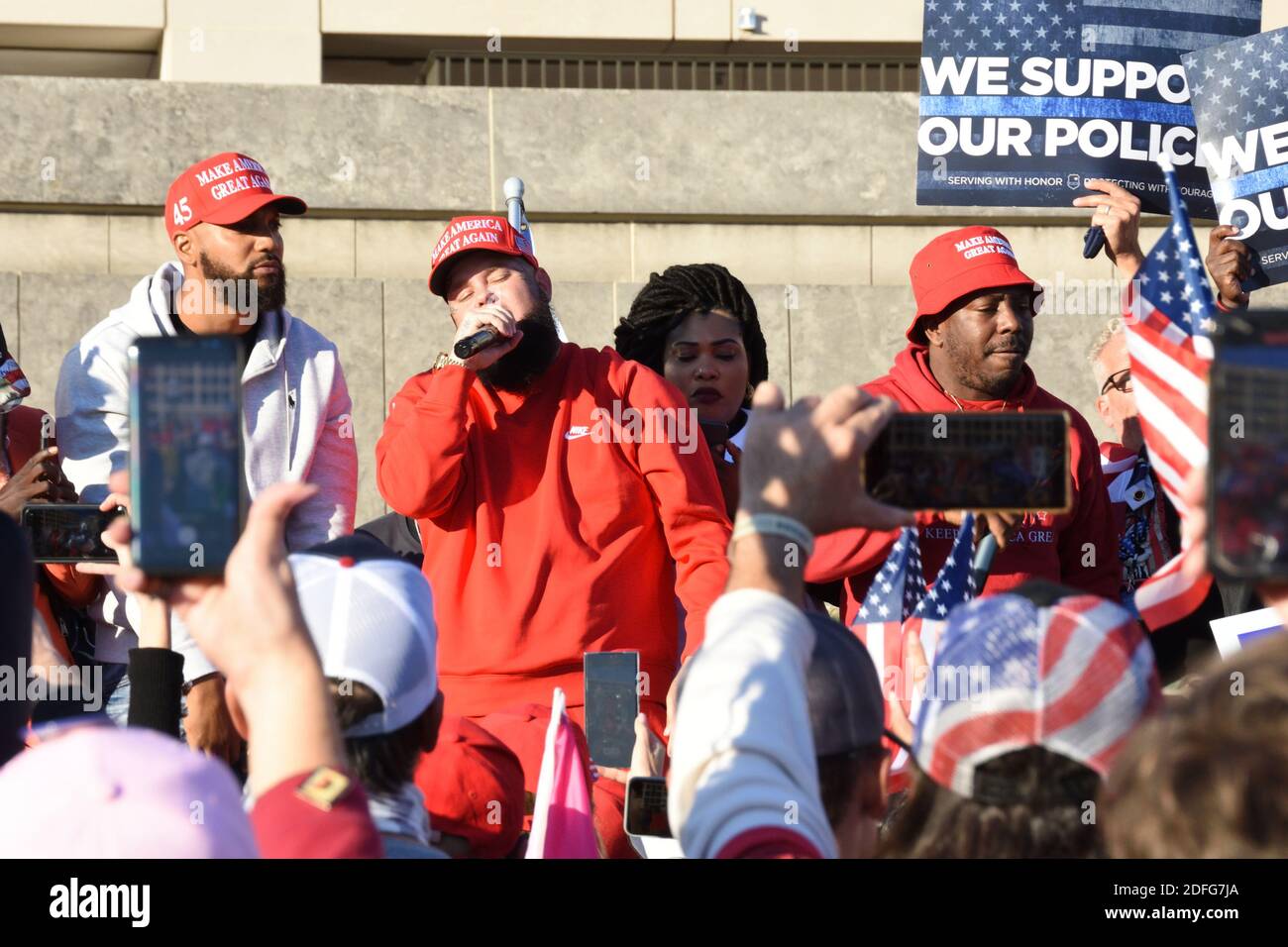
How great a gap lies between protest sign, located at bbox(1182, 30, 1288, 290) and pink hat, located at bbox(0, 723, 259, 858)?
15.0 ft

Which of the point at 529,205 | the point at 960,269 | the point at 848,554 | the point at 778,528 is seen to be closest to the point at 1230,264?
the point at 960,269

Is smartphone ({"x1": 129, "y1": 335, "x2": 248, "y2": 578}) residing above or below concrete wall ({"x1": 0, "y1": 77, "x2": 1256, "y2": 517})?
below

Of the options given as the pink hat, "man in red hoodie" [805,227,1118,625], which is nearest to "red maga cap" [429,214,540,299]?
"man in red hoodie" [805,227,1118,625]

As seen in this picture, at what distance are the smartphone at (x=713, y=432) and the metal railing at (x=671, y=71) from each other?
4487 mm

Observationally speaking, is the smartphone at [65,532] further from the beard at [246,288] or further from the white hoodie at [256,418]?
the beard at [246,288]

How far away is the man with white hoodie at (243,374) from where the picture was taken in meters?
5.29

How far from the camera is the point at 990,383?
5625 mm

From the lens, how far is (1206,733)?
1.85m

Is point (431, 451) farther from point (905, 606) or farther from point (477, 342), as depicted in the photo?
point (905, 606)

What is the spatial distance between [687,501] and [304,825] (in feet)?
9.43

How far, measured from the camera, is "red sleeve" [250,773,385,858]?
232 cm

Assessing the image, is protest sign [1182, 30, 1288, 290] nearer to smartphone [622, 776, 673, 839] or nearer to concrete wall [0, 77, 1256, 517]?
concrete wall [0, 77, 1256, 517]

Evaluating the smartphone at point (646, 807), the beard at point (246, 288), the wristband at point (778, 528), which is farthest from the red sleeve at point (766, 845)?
the beard at point (246, 288)
